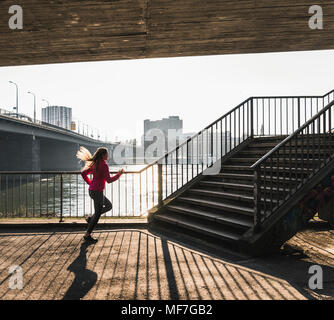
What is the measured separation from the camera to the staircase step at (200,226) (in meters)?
5.50

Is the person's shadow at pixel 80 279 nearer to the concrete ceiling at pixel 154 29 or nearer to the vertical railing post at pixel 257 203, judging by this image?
the vertical railing post at pixel 257 203

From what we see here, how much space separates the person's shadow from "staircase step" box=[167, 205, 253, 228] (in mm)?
2728

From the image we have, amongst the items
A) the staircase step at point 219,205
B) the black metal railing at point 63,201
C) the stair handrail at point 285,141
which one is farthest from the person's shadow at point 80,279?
the stair handrail at point 285,141

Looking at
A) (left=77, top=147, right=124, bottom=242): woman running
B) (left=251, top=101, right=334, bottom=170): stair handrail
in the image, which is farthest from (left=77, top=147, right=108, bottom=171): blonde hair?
(left=251, top=101, right=334, bottom=170): stair handrail

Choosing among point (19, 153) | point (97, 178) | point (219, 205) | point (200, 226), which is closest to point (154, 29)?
point (97, 178)

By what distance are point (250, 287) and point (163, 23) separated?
221 inches

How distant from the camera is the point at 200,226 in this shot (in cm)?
618

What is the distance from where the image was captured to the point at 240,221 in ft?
18.6

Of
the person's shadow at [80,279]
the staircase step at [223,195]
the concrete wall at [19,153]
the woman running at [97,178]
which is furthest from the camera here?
the concrete wall at [19,153]

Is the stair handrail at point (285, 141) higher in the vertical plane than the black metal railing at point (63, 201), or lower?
higher

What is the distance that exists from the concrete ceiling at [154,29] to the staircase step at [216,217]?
4300 millimetres

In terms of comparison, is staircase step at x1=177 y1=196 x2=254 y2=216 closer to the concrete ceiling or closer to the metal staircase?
the metal staircase
